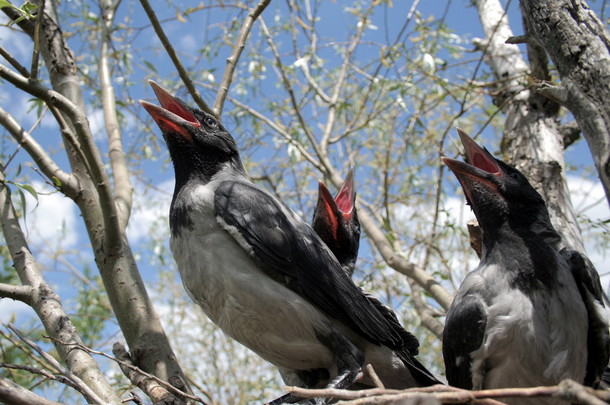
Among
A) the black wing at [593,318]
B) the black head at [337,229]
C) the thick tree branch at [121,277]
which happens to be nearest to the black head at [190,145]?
the thick tree branch at [121,277]

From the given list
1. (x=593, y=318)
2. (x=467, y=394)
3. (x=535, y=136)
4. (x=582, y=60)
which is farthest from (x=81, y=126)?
(x=535, y=136)

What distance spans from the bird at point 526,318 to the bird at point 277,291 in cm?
39

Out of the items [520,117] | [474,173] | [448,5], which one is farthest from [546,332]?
[448,5]

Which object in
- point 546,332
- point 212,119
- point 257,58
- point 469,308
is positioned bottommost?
point 546,332

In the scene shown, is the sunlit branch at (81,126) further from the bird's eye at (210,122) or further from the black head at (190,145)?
the bird's eye at (210,122)

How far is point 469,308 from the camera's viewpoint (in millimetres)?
3164

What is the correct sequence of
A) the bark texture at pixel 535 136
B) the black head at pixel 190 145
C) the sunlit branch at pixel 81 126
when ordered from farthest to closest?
1. the bark texture at pixel 535 136
2. the black head at pixel 190 145
3. the sunlit branch at pixel 81 126

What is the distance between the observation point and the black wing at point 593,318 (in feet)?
10.3

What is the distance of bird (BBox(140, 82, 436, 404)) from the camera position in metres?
3.10

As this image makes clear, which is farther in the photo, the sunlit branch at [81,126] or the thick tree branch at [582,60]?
the sunlit branch at [81,126]

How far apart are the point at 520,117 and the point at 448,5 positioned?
1.43 metres

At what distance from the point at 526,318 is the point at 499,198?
0.78 metres

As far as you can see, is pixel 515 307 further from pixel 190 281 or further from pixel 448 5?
pixel 448 5

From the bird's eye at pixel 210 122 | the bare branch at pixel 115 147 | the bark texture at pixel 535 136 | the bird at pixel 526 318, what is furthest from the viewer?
the bark texture at pixel 535 136
